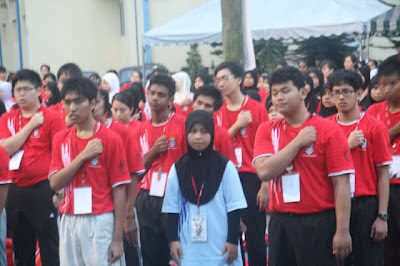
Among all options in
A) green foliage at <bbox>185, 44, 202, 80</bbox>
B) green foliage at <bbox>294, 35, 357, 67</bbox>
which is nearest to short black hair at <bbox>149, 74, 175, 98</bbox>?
green foliage at <bbox>294, 35, 357, 67</bbox>

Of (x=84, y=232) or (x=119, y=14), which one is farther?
(x=119, y=14)

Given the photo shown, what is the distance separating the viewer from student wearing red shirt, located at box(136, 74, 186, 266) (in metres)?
6.43

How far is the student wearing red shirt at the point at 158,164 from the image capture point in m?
6.43

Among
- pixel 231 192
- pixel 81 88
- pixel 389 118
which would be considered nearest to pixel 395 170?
pixel 389 118

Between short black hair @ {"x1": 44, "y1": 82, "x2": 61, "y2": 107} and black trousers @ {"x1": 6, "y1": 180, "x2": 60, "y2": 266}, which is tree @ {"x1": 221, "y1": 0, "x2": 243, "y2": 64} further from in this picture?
black trousers @ {"x1": 6, "y1": 180, "x2": 60, "y2": 266}

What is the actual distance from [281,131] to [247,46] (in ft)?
27.1

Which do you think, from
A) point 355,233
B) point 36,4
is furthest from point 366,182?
point 36,4

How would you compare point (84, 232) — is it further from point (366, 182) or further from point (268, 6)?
point (268, 6)

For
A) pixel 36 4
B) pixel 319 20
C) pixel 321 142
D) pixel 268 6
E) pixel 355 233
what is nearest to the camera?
pixel 321 142

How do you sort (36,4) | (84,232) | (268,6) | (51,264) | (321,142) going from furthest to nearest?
1. (36,4)
2. (268,6)
3. (51,264)
4. (84,232)
5. (321,142)

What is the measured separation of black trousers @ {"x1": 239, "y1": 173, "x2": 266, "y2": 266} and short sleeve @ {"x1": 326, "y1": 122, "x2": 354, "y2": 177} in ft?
7.63

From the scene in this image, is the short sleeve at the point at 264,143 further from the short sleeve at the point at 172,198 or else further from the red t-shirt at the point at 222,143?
the red t-shirt at the point at 222,143

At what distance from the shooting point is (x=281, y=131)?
5.28 m

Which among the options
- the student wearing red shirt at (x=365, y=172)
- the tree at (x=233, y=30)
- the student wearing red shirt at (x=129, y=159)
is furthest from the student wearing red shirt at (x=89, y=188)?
the tree at (x=233, y=30)
